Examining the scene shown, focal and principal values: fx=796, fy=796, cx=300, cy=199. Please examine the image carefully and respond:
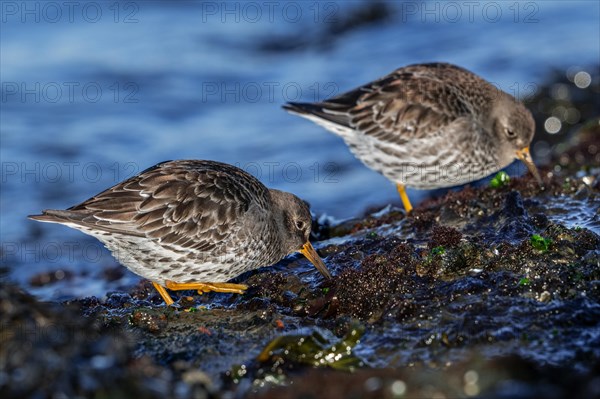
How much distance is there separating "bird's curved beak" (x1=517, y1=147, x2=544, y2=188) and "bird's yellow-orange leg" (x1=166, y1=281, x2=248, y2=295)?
4.28 meters

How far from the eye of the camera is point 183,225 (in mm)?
8266

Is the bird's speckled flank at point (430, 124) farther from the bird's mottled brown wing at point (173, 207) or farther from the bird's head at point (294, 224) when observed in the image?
the bird's mottled brown wing at point (173, 207)

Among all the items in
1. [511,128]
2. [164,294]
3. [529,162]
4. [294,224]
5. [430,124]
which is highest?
[430,124]

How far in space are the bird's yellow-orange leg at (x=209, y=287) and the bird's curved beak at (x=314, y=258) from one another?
781 millimetres

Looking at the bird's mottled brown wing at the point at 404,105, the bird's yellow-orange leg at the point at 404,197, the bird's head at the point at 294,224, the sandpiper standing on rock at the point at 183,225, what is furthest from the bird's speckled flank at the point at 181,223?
the bird's yellow-orange leg at the point at 404,197

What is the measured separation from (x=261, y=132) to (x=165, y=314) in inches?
360

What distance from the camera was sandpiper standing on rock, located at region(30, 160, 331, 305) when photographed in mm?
8062

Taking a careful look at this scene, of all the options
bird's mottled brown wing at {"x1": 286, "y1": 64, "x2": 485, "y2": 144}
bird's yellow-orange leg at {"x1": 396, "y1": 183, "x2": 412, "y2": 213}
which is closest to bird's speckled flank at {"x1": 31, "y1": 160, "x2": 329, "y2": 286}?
bird's mottled brown wing at {"x1": 286, "y1": 64, "x2": 485, "y2": 144}

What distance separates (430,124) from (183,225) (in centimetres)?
413

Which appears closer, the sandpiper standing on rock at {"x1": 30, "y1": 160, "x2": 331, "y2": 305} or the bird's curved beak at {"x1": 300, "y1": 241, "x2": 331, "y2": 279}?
the sandpiper standing on rock at {"x1": 30, "y1": 160, "x2": 331, "y2": 305}

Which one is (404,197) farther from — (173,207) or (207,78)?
(207,78)

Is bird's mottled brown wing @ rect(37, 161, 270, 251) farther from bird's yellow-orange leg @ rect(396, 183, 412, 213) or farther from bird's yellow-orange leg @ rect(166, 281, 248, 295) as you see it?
bird's yellow-orange leg @ rect(396, 183, 412, 213)

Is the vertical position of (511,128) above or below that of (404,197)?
above

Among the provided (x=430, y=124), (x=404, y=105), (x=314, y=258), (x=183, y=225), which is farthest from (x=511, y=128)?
(x=183, y=225)
